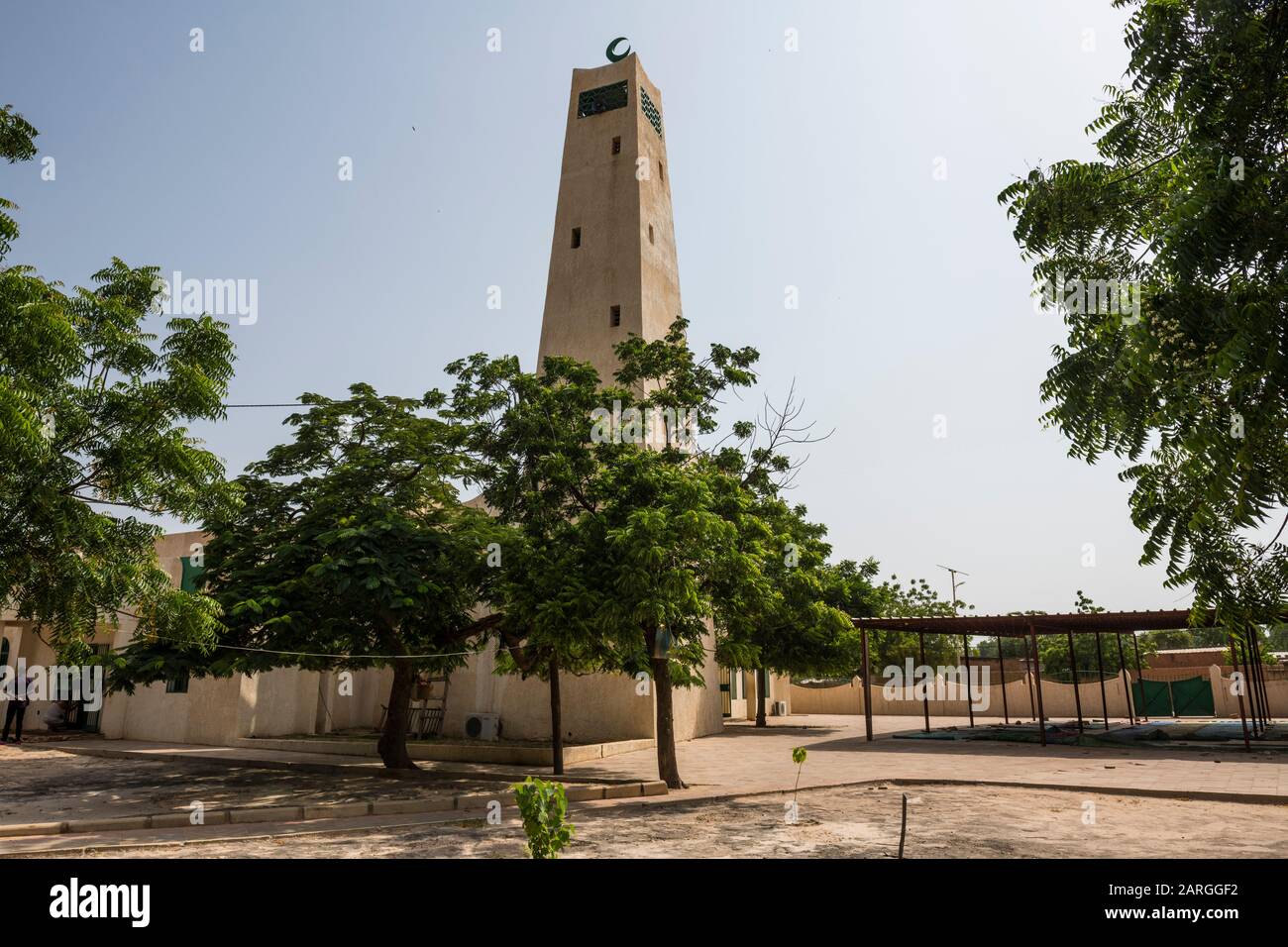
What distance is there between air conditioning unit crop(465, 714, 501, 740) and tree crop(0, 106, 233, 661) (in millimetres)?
14187

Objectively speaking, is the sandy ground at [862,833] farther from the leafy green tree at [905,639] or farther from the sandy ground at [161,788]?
the leafy green tree at [905,639]

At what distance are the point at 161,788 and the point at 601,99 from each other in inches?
961

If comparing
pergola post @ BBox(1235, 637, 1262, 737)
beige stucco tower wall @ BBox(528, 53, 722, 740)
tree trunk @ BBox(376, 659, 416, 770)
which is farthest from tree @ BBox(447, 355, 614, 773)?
pergola post @ BBox(1235, 637, 1262, 737)

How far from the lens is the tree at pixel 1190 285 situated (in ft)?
16.5

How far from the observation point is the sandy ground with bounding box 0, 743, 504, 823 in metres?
11.9

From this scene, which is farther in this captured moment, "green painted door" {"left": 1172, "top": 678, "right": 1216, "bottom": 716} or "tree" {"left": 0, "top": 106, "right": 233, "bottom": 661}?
"green painted door" {"left": 1172, "top": 678, "right": 1216, "bottom": 716}

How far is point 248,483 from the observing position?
626 inches

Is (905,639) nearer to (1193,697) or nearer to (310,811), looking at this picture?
(1193,697)

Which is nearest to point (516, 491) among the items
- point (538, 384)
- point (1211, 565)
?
point (538, 384)

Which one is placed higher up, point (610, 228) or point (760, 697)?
point (610, 228)

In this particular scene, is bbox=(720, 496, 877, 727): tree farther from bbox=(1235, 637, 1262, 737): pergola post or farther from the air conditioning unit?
bbox=(1235, 637, 1262, 737): pergola post

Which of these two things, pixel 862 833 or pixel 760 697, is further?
pixel 760 697

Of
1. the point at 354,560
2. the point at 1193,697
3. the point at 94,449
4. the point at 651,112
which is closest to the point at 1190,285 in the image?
the point at 94,449

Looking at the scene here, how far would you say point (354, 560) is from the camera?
13297 mm
